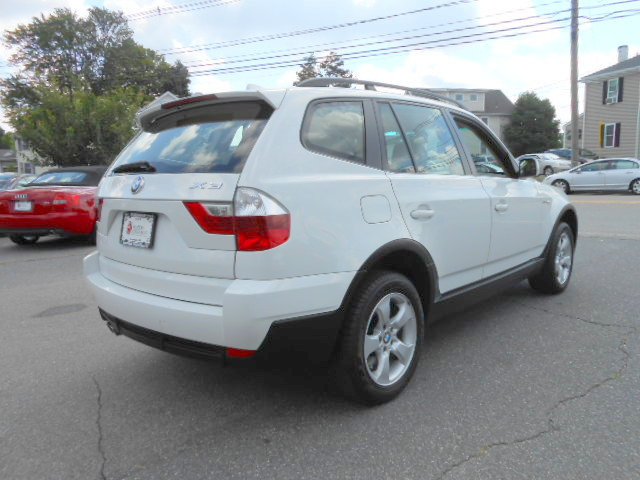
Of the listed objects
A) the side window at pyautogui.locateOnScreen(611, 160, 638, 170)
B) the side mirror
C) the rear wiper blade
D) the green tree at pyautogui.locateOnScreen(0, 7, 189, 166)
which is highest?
the green tree at pyautogui.locateOnScreen(0, 7, 189, 166)

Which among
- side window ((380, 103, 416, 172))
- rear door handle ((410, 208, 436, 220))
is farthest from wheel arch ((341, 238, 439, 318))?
side window ((380, 103, 416, 172))

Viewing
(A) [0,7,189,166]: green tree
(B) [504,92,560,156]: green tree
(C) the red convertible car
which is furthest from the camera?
(B) [504,92,560,156]: green tree

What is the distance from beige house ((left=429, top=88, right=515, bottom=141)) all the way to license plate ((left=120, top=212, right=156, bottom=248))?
5464 cm

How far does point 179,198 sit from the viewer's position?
93.9 inches

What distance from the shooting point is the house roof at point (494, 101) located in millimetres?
55688

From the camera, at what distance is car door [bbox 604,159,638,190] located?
17.4 meters

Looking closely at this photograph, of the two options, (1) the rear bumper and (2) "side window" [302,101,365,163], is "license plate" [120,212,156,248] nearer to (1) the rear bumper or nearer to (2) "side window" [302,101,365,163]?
(1) the rear bumper

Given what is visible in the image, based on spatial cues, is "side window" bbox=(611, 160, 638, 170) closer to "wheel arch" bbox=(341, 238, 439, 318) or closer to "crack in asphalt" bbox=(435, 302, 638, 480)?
"crack in asphalt" bbox=(435, 302, 638, 480)

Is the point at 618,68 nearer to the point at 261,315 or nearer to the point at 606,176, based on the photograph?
the point at 606,176

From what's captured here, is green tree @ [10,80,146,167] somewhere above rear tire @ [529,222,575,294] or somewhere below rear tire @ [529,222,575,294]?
above

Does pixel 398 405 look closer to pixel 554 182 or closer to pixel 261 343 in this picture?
pixel 261 343

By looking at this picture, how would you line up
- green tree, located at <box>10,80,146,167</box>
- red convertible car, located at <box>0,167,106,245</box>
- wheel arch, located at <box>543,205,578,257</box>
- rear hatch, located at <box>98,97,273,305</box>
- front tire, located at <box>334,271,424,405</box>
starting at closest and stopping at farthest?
rear hatch, located at <box>98,97,273,305</box> < front tire, located at <box>334,271,424,405</box> < wheel arch, located at <box>543,205,578,257</box> < red convertible car, located at <box>0,167,106,245</box> < green tree, located at <box>10,80,146,167</box>

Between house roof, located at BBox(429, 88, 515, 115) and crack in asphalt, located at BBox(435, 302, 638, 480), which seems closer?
crack in asphalt, located at BBox(435, 302, 638, 480)

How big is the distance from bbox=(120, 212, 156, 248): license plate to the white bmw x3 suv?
0.01 metres
